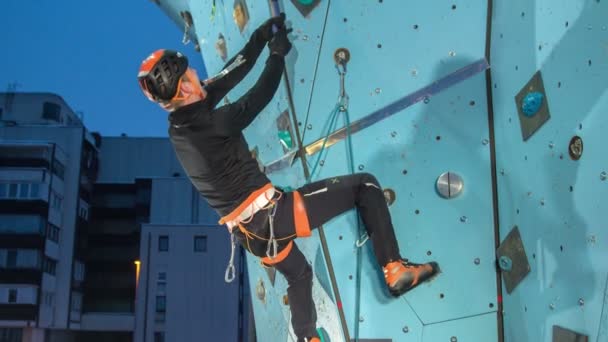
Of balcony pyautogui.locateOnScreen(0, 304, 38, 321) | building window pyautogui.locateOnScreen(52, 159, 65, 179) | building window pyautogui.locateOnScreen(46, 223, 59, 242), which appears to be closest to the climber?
balcony pyautogui.locateOnScreen(0, 304, 38, 321)

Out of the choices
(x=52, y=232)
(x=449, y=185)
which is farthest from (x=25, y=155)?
(x=449, y=185)

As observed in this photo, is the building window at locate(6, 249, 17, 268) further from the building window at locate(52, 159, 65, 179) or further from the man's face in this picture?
the man's face

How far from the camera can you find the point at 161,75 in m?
2.41

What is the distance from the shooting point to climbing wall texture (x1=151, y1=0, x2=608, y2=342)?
2232 mm

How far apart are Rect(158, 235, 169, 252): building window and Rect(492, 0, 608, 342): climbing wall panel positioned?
80.1 ft

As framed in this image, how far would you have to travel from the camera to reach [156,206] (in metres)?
30.2

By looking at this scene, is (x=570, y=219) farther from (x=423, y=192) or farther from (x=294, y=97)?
(x=294, y=97)

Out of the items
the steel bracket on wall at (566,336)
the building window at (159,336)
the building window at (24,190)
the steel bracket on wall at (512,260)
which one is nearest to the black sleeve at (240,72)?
the steel bracket on wall at (512,260)

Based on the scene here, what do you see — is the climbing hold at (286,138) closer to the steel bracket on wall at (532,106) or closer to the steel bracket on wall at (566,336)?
the steel bracket on wall at (532,106)

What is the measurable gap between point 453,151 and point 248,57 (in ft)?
3.13

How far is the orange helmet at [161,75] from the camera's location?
2404 millimetres

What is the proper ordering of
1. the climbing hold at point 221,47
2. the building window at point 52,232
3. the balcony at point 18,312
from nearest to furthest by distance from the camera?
the climbing hold at point 221,47 < the balcony at point 18,312 < the building window at point 52,232

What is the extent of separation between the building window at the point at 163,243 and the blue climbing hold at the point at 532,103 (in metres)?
24.6

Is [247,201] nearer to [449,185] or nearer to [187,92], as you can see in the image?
[187,92]
